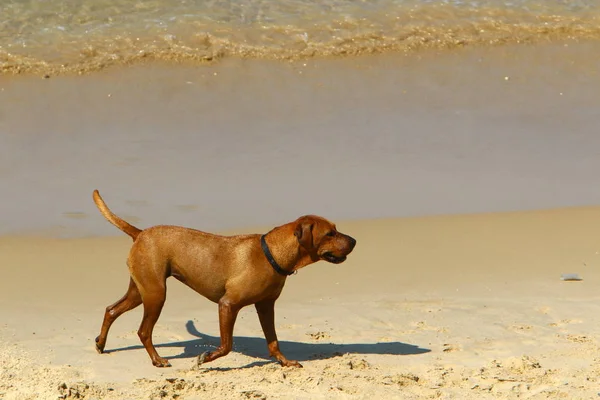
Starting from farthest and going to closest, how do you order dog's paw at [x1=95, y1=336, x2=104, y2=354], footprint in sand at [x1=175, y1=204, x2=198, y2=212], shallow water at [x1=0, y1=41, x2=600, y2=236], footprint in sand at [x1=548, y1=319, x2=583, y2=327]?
1. shallow water at [x1=0, y1=41, x2=600, y2=236]
2. footprint in sand at [x1=175, y1=204, x2=198, y2=212]
3. footprint in sand at [x1=548, y1=319, x2=583, y2=327]
4. dog's paw at [x1=95, y1=336, x2=104, y2=354]

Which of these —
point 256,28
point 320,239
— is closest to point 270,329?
point 320,239

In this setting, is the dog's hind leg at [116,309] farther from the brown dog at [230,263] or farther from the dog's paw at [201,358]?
the dog's paw at [201,358]

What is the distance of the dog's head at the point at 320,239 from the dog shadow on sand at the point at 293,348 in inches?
34.6

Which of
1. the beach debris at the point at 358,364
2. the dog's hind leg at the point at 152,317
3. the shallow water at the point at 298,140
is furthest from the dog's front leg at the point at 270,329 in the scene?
the shallow water at the point at 298,140

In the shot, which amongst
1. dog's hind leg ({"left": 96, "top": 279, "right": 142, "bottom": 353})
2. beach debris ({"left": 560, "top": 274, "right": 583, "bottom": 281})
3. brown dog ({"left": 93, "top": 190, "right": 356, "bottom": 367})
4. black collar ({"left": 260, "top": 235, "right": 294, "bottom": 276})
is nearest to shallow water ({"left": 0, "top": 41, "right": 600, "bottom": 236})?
beach debris ({"left": 560, "top": 274, "right": 583, "bottom": 281})

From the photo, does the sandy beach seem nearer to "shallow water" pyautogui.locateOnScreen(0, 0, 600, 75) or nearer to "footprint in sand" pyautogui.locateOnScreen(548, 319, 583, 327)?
"footprint in sand" pyautogui.locateOnScreen(548, 319, 583, 327)

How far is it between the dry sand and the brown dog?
0.35m

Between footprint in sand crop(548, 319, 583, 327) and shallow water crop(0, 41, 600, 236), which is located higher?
shallow water crop(0, 41, 600, 236)

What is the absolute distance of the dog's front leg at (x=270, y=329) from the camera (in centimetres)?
692

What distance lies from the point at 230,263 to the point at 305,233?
583 millimetres

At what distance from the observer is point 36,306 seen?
7945 mm

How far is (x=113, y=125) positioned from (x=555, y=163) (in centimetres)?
531

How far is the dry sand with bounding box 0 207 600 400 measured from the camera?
6.43 m

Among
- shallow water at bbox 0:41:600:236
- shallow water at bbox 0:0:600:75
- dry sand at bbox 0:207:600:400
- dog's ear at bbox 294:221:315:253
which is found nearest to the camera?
dry sand at bbox 0:207:600:400
